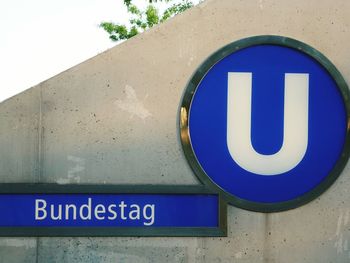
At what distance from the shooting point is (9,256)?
9.27 feet

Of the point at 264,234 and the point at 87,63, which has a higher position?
the point at 87,63

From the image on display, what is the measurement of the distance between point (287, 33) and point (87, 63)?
121 cm

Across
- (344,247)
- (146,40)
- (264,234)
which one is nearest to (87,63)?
(146,40)

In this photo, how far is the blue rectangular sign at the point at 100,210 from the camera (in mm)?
2803

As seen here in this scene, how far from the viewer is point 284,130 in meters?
2.91

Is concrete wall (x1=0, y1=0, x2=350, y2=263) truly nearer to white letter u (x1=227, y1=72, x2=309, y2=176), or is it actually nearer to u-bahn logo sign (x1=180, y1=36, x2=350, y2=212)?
u-bahn logo sign (x1=180, y1=36, x2=350, y2=212)

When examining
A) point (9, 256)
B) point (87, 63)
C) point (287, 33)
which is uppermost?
point (287, 33)

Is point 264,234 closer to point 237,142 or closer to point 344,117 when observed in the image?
point 237,142

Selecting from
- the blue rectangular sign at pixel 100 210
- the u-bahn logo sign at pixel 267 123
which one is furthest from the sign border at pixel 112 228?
the u-bahn logo sign at pixel 267 123

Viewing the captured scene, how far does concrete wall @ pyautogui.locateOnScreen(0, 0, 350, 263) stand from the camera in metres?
2.84

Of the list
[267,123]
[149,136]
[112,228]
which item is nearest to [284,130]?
[267,123]

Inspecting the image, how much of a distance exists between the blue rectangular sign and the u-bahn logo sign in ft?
0.74

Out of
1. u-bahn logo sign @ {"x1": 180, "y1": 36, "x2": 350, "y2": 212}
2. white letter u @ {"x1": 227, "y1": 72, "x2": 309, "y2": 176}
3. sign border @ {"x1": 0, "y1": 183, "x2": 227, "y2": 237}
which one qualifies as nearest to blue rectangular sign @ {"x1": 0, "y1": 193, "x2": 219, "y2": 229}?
sign border @ {"x1": 0, "y1": 183, "x2": 227, "y2": 237}

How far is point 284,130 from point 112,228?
3.81ft
